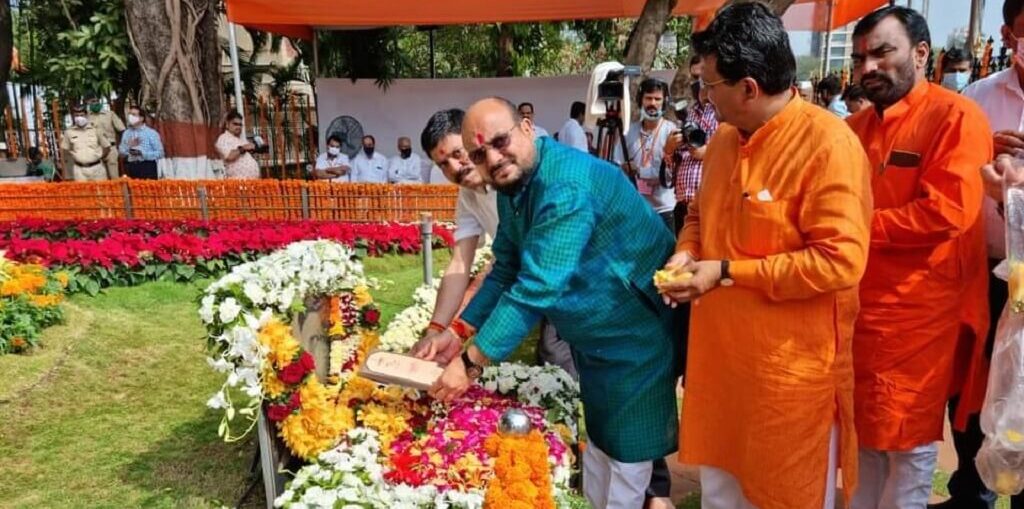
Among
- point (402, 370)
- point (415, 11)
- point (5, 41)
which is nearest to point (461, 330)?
point (402, 370)

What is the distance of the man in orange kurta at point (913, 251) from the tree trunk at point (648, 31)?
6.28 m

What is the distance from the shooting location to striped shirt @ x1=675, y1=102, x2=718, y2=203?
4504mm

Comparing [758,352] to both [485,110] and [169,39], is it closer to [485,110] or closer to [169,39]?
[485,110]

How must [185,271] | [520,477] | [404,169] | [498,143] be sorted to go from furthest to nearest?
[404,169] → [185,271] → [498,143] → [520,477]

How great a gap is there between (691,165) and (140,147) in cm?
947

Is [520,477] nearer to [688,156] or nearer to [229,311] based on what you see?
[229,311]

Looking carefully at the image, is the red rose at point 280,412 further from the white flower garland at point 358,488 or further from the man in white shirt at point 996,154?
the man in white shirt at point 996,154

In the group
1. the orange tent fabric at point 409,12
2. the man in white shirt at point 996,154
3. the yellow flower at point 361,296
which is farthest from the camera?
the orange tent fabric at point 409,12

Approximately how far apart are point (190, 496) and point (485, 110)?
2539mm

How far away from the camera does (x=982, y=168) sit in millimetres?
2096

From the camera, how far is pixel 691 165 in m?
4.52

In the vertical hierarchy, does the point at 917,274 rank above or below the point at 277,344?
above

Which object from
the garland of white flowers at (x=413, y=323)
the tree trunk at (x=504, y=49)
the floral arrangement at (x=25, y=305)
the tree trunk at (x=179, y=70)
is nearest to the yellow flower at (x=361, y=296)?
the garland of white flowers at (x=413, y=323)

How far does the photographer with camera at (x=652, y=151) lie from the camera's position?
16.3ft
